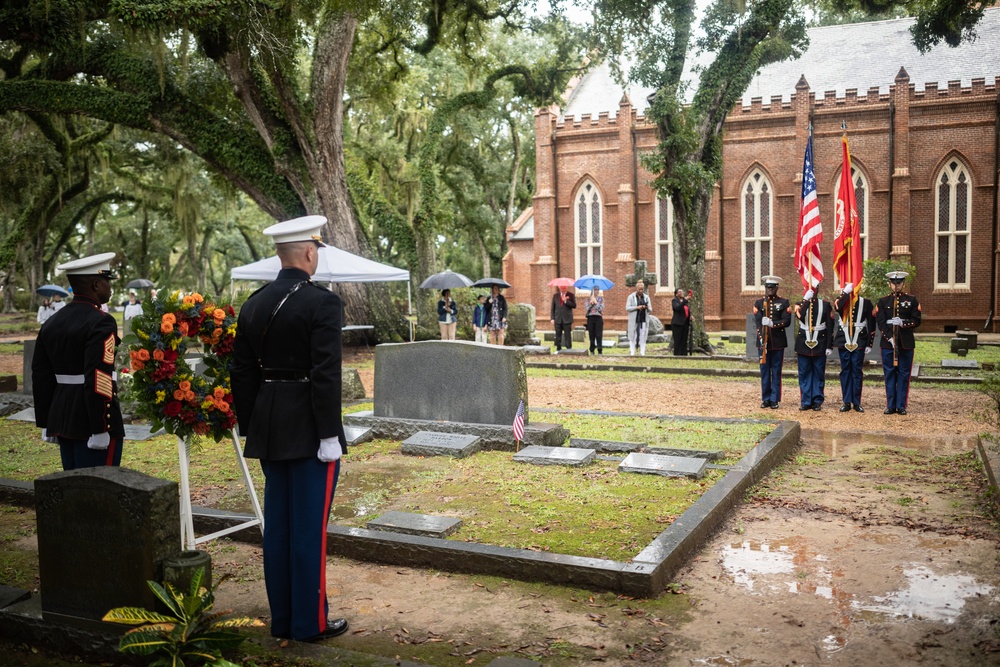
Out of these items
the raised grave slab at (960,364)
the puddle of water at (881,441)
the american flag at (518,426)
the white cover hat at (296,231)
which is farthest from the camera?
the raised grave slab at (960,364)

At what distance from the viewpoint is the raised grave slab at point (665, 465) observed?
25.6ft

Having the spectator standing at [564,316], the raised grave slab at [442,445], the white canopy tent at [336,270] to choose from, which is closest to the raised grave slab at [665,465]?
the raised grave slab at [442,445]

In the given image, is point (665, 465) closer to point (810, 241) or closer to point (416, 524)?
point (416, 524)

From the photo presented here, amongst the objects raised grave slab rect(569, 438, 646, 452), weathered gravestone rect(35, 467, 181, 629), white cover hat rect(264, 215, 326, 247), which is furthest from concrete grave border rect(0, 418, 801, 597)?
white cover hat rect(264, 215, 326, 247)

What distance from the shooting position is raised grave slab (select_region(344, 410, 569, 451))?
Result: 9.22 m

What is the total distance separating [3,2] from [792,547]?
1603 centimetres

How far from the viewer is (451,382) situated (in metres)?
9.80

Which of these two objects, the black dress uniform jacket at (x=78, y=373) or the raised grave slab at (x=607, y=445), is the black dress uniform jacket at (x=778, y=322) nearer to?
the raised grave slab at (x=607, y=445)

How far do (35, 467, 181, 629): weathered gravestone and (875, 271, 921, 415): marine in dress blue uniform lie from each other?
10239 millimetres

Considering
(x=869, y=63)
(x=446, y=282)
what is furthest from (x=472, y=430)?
(x=869, y=63)

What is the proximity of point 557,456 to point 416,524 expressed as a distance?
2.70 metres

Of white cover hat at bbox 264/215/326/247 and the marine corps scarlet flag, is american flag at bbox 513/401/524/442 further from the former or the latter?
the marine corps scarlet flag

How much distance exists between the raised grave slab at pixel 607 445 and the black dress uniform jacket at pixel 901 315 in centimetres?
461

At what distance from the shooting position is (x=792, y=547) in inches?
236
